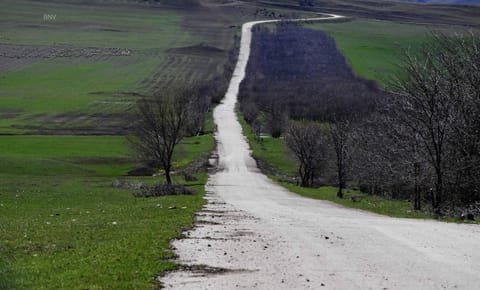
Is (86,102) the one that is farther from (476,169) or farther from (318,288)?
(318,288)

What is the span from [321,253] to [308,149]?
47.4 meters

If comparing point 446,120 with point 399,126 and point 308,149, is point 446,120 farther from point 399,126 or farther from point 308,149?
point 308,149

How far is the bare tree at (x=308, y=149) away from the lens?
63003mm

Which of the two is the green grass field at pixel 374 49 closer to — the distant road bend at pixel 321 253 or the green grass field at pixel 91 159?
the green grass field at pixel 91 159

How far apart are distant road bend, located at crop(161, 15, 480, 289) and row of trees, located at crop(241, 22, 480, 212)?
987cm

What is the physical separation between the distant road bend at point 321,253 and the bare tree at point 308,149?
1402 inches

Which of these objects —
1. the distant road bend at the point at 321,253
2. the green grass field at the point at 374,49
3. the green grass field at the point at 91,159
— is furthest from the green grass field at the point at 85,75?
the distant road bend at the point at 321,253

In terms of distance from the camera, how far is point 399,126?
50375mm

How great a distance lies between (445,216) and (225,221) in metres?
9.31

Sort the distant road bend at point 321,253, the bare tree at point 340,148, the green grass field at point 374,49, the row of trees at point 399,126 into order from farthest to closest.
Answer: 1. the green grass field at point 374,49
2. the bare tree at point 340,148
3. the row of trees at point 399,126
4. the distant road bend at point 321,253

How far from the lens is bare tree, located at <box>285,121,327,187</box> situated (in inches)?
2480

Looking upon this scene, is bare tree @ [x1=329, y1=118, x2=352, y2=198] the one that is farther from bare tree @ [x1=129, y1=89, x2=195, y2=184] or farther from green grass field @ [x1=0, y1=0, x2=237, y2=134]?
green grass field @ [x1=0, y1=0, x2=237, y2=134]

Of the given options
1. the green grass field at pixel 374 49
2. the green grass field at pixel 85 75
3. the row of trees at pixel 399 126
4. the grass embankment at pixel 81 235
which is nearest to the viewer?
the grass embankment at pixel 81 235

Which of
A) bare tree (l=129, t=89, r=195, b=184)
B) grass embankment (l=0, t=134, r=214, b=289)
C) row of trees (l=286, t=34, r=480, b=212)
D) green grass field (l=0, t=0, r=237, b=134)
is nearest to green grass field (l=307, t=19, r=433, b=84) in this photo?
green grass field (l=0, t=0, r=237, b=134)
